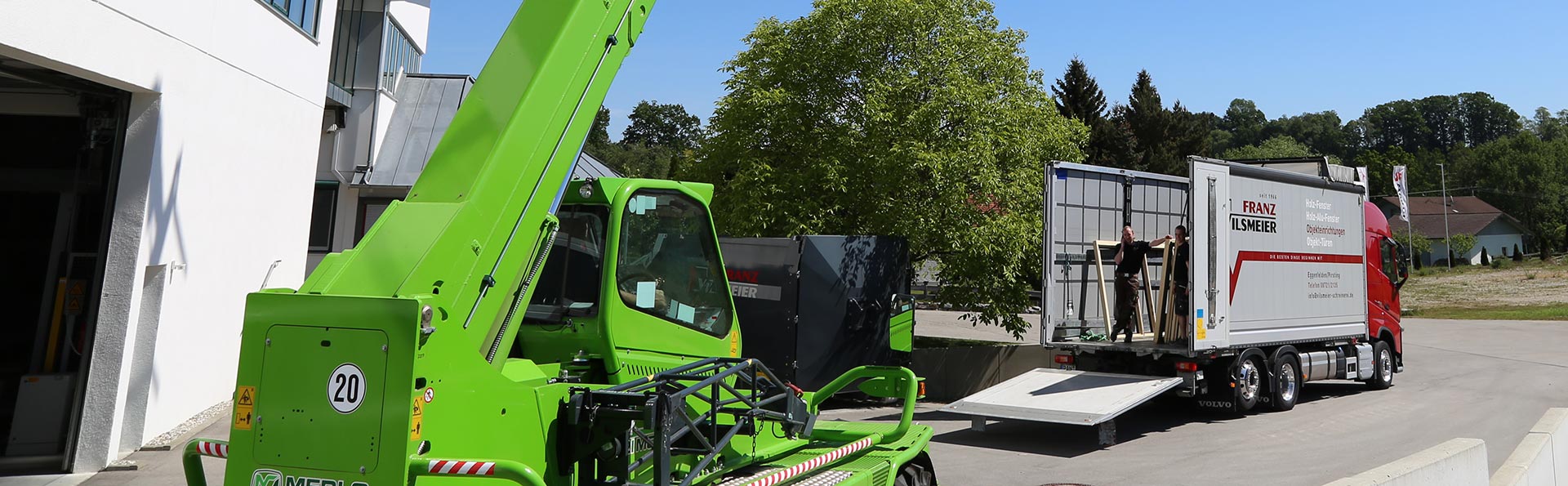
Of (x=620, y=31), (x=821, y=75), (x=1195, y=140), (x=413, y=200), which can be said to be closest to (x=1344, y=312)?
(x=821, y=75)

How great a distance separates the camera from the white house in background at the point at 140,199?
26.6 ft

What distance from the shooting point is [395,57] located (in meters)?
18.0

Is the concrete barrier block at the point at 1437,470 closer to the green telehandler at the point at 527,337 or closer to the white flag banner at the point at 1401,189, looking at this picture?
the green telehandler at the point at 527,337

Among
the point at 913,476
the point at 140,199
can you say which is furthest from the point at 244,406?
the point at 140,199

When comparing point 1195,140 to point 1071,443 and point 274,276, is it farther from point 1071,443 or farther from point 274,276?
point 274,276

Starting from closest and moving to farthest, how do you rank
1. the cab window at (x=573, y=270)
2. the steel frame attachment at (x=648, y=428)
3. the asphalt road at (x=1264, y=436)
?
1. the steel frame attachment at (x=648, y=428)
2. the cab window at (x=573, y=270)
3. the asphalt road at (x=1264, y=436)

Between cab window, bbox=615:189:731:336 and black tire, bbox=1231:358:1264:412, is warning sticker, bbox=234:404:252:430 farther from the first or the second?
black tire, bbox=1231:358:1264:412

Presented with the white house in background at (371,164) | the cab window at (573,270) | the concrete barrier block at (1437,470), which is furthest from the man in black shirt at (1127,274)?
the cab window at (573,270)

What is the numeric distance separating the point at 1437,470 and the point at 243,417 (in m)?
6.11

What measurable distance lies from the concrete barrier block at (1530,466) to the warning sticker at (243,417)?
727cm

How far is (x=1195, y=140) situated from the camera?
162ft

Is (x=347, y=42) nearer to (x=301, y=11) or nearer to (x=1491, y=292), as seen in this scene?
(x=301, y=11)

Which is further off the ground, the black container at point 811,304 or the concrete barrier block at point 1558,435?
the black container at point 811,304

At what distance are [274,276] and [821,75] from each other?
813 cm
